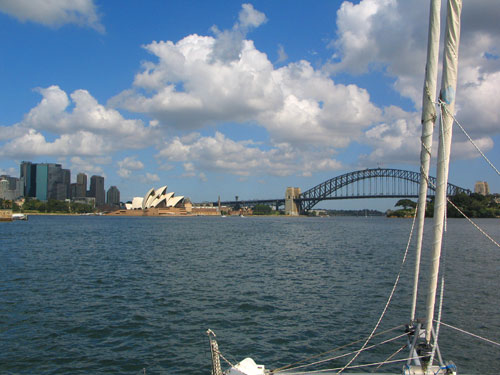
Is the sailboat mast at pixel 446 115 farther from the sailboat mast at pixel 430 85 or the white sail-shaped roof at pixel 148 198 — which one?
the white sail-shaped roof at pixel 148 198

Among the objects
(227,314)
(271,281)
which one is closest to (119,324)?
(227,314)

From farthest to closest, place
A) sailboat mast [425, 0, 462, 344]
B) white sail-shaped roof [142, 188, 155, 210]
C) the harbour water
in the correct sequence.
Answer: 1. white sail-shaped roof [142, 188, 155, 210]
2. the harbour water
3. sailboat mast [425, 0, 462, 344]

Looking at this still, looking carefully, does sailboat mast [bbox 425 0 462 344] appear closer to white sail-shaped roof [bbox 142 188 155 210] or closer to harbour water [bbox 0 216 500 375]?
harbour water [bbox 0 216 500 375]

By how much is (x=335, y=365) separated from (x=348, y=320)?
4.15 metres

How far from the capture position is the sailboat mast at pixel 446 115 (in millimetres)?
7281

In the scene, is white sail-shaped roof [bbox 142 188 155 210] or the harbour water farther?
white sail-shaped roof [bbox 142 188 155 210]

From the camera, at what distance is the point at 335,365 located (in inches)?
412

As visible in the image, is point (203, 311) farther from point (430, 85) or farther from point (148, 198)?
point (148, 198)

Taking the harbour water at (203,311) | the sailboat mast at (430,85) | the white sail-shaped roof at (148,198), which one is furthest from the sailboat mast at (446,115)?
the white sail-shaped roof at (148,198)

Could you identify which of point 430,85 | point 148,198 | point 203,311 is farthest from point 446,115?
point 148,198

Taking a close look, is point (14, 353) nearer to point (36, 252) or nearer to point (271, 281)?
point (271, 281)

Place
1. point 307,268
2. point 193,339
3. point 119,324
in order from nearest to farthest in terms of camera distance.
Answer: point 193,339
point 119,324
point 307,268

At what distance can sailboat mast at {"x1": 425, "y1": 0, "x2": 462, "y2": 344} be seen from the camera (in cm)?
728

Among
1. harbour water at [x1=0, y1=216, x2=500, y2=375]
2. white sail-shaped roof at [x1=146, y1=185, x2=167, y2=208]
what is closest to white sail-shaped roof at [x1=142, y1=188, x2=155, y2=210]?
white sail-shaped roof at [x1=146, y1=185, x2=167, y2=208]
